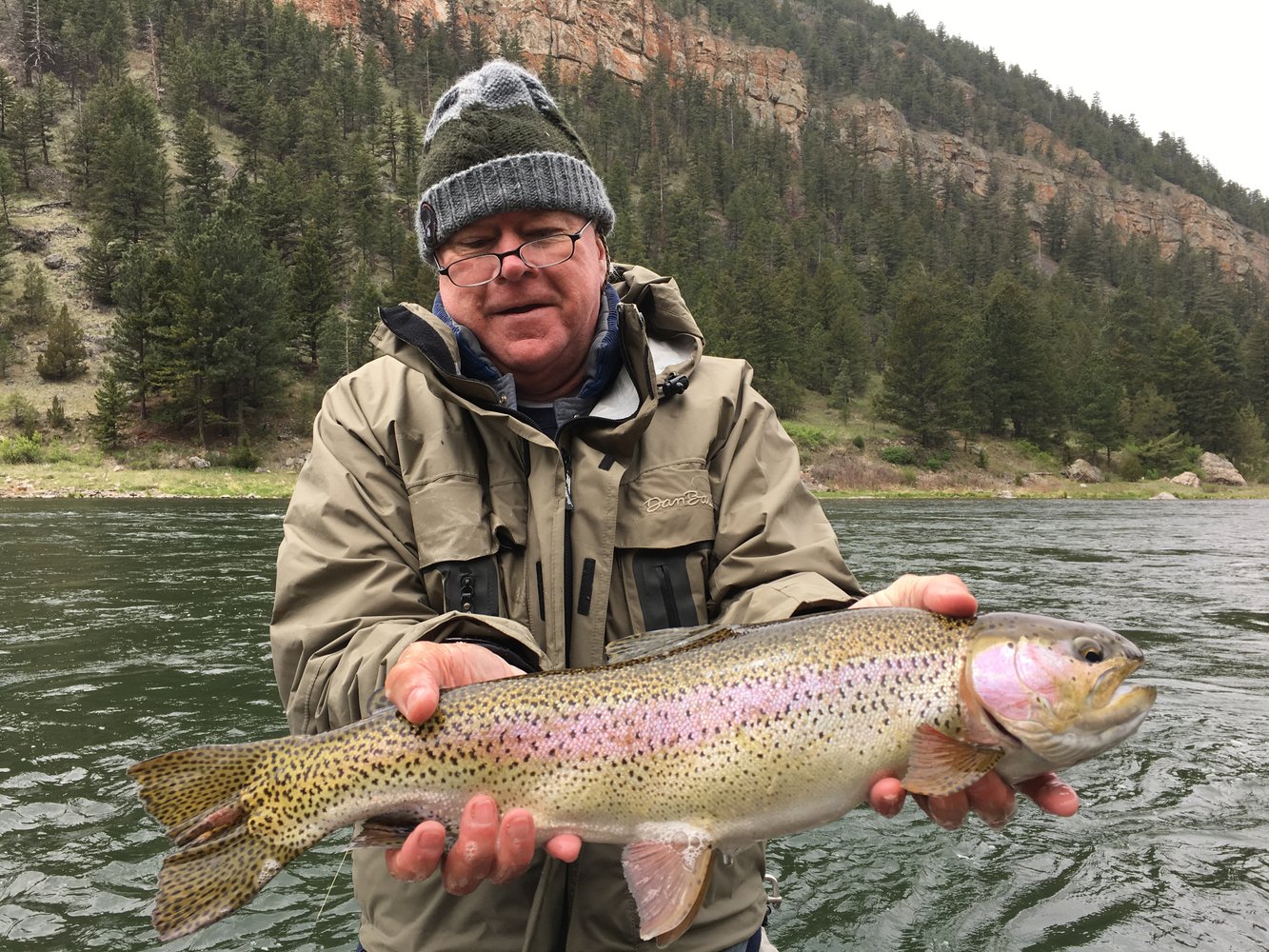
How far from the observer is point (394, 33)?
375ft

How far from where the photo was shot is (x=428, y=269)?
179 ft

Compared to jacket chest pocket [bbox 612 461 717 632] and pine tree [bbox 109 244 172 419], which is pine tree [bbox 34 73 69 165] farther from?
jacket chest pocket [bbox 612 461 717 632]

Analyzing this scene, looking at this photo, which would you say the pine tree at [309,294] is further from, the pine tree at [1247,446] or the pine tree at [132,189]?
the pine tree at [1247,446]

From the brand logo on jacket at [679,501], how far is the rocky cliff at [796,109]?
143144 mm

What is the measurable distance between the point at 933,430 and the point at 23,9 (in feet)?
318

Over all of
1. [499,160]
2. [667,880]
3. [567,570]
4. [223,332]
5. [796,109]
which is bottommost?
[667,880]

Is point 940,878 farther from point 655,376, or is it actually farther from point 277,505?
point 277,505

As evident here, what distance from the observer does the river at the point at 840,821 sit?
4.89 metres

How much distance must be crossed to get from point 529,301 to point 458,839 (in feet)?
5.63

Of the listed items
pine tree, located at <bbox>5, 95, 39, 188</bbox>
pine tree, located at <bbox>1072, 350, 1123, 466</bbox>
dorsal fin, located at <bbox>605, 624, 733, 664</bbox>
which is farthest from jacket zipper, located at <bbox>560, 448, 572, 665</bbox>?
pine tree, located at <bbox>5, 95, 39, 188</bbox>

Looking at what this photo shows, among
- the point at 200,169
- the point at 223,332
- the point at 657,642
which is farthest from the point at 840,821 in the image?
the point at 200,169

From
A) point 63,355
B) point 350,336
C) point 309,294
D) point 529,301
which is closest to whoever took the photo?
point 529,301

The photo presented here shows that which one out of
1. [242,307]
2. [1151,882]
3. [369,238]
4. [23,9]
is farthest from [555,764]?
[23,9]

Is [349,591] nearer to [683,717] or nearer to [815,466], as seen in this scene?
[683,717]
